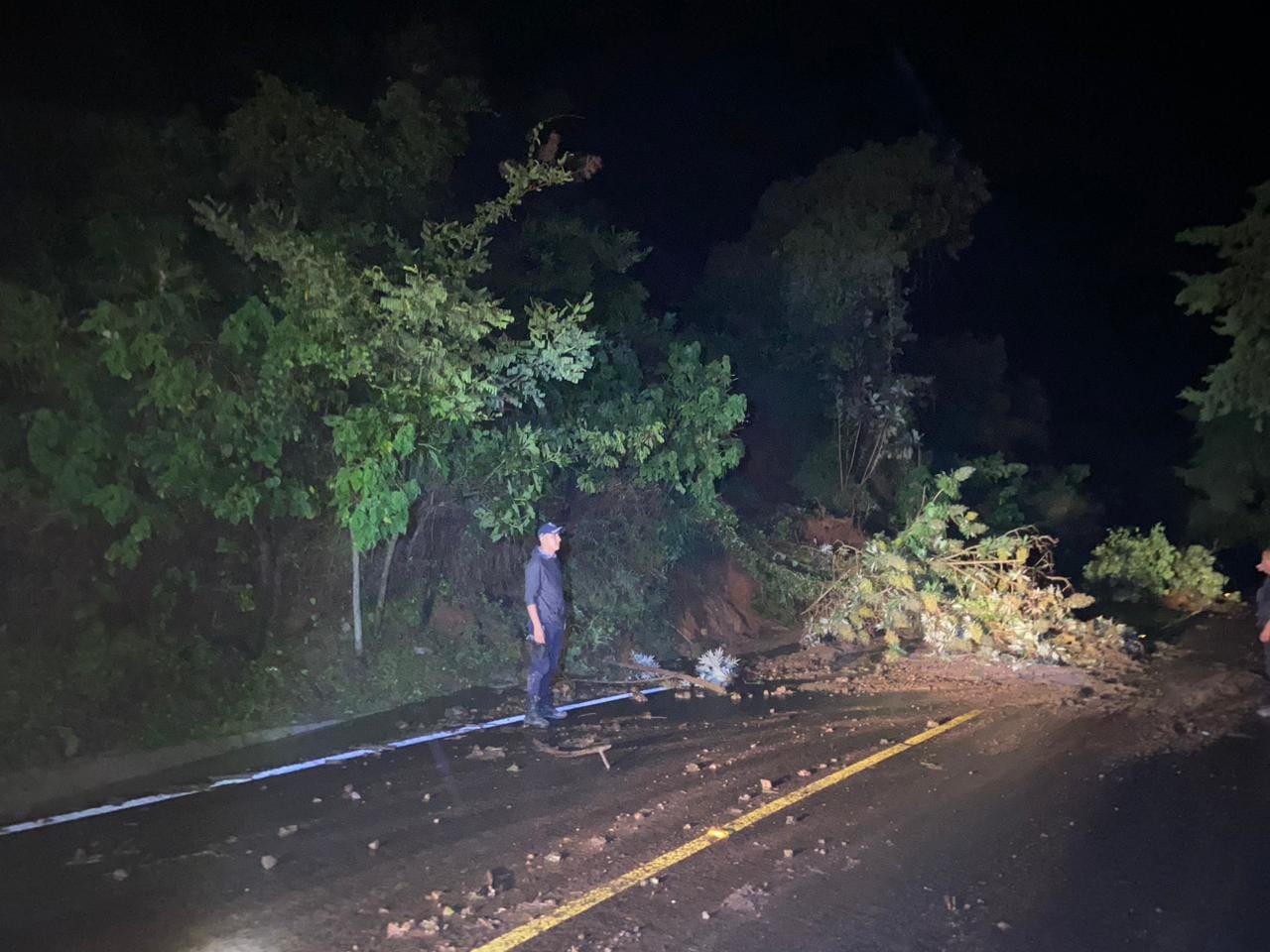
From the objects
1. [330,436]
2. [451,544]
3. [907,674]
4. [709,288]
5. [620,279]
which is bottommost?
[907,674]

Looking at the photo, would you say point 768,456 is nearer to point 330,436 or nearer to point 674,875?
point 330,436

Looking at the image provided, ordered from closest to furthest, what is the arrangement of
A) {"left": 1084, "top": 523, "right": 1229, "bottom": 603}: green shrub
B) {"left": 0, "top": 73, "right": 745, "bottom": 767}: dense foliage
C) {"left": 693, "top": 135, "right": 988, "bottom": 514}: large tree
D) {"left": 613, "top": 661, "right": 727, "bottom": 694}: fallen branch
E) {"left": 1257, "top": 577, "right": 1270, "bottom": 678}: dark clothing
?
{"left": 0, "top": 73, "right": 745, "bottom": 767}: dense foliage, {"left": 1257, "top": 577, "right": 1270, "bottom": 678}: dark clothing, {"left": 613, "top": 661, "right": 727, "bottom": 694}: fallen branch, {"left": 1084, "top": 523, "right": 1229, "bottom": 603}: green shrub, {"left": 693, "top": 135, "right": 988, "bottom": 514}: large tree

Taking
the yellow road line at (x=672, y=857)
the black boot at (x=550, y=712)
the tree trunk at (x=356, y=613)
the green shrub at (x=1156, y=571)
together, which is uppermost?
the tree trunk at (x=356, y=613)

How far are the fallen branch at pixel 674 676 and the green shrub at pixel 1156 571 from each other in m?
11.1

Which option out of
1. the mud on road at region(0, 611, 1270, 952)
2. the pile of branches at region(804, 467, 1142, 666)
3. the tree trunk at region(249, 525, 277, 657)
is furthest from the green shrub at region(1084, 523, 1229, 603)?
the tree trunk at region(249, 525, 277, 657)

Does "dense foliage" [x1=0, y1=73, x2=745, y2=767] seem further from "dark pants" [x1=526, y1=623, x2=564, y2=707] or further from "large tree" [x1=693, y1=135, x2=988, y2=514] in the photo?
"large tree" [x1=693, y1=135, x2=988, y2=514]

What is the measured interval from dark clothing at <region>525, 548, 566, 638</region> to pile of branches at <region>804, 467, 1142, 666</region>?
477cm

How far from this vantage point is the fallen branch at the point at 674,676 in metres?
9.71

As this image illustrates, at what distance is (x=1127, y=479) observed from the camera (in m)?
36.2

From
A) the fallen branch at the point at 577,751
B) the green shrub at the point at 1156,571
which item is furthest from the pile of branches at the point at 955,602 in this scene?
the green shrub at the point at 1156,571

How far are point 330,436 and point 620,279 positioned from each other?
6109 millimetres

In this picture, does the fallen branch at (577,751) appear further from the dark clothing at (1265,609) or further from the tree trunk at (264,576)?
the dark clothing at (1265,609)

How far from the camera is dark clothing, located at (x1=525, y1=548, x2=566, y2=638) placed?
8328 millimetres

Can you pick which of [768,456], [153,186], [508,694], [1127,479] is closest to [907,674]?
[508,694]
